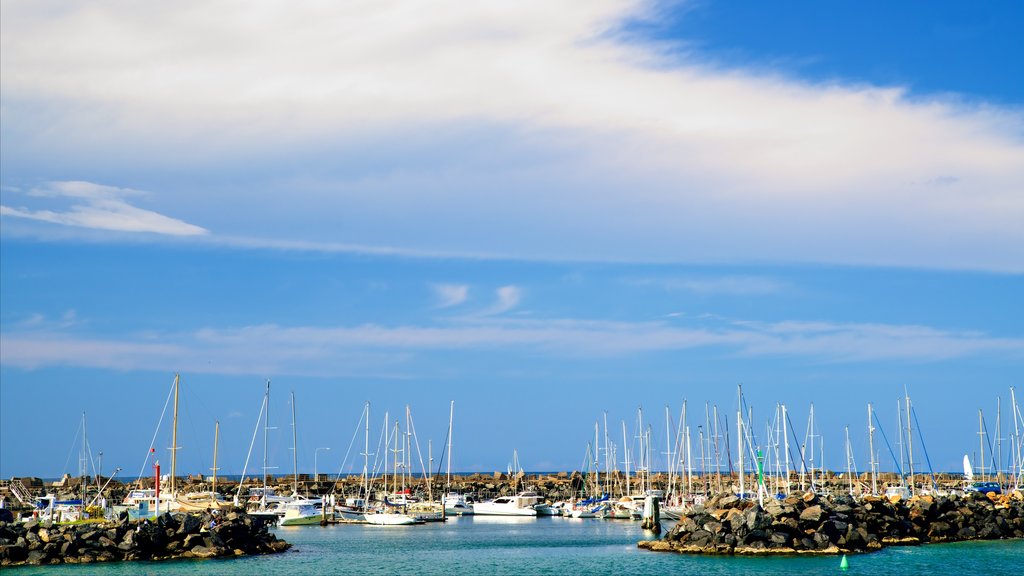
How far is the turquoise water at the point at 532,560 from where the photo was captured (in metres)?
50.1

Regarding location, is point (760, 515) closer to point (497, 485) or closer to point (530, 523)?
point (530, 523)

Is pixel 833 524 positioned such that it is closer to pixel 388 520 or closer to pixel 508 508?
pixel 388 520

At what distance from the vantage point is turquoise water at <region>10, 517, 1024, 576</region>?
5012 centimetres

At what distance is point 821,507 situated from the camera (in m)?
57.9

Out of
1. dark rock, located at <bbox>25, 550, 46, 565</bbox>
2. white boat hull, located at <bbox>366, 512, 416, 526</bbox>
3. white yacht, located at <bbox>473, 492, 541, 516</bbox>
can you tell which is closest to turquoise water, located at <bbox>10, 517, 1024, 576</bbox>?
dark rock, located at <bbox>25, 550, 46, 565</bbox>

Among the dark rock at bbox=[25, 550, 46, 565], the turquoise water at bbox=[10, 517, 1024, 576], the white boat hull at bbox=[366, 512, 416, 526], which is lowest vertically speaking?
the turquoise water at bbox=[10, 517, 1024, 576]

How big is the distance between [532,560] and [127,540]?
65.6 ft

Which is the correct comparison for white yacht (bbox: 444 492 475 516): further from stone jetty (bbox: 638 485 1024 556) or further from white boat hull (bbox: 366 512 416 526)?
stone jetty (bbox: 638 485 1024 556)

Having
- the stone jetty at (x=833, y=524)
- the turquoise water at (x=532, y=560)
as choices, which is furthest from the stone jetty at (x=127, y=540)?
the stone jetty at (x=833, y=524)

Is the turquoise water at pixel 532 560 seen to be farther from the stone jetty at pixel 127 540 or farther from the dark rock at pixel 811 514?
the dark rock at pixel 811 514

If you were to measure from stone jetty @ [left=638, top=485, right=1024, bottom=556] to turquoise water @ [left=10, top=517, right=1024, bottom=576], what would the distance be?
1.43 m

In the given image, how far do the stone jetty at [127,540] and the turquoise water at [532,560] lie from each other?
143 centimetres

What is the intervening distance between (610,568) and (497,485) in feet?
267

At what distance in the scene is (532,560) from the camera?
5862 cm
